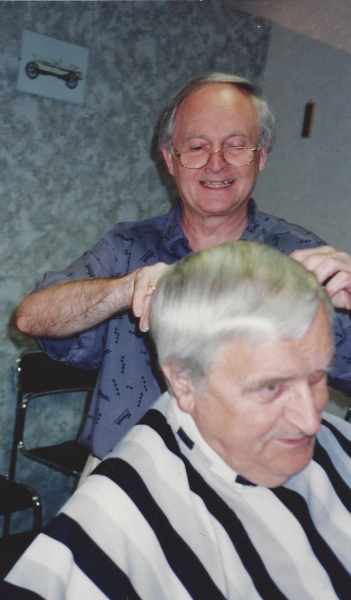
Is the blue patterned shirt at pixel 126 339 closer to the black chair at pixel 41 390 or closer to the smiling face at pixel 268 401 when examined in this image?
the smiling face at pixel 268 401

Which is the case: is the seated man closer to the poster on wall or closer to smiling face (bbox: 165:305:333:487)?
smiling face (bbox: 165:305:333:487)

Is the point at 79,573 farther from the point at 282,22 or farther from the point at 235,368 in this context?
the point at 282,22

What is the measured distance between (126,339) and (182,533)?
703 millimetres

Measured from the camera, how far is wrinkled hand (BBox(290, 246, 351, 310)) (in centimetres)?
117

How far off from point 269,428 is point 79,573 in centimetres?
38

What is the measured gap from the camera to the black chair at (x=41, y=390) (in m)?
2.59

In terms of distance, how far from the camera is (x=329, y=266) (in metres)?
1.18

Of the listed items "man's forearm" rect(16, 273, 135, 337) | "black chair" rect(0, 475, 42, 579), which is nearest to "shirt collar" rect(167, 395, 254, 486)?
"man's forearm" rect(16, 273, 135, 337)

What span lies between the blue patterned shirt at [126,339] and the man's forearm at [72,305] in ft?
0.30

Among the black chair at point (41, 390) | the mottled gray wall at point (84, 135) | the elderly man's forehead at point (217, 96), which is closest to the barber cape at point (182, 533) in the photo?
the elderly man's forehead at point (217, 96)

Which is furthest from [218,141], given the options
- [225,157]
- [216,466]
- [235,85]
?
[216,466]

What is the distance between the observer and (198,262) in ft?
3.40

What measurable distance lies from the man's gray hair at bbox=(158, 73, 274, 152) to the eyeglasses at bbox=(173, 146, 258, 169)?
0.08 metres

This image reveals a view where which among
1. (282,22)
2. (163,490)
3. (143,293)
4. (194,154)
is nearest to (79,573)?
(163,490)
